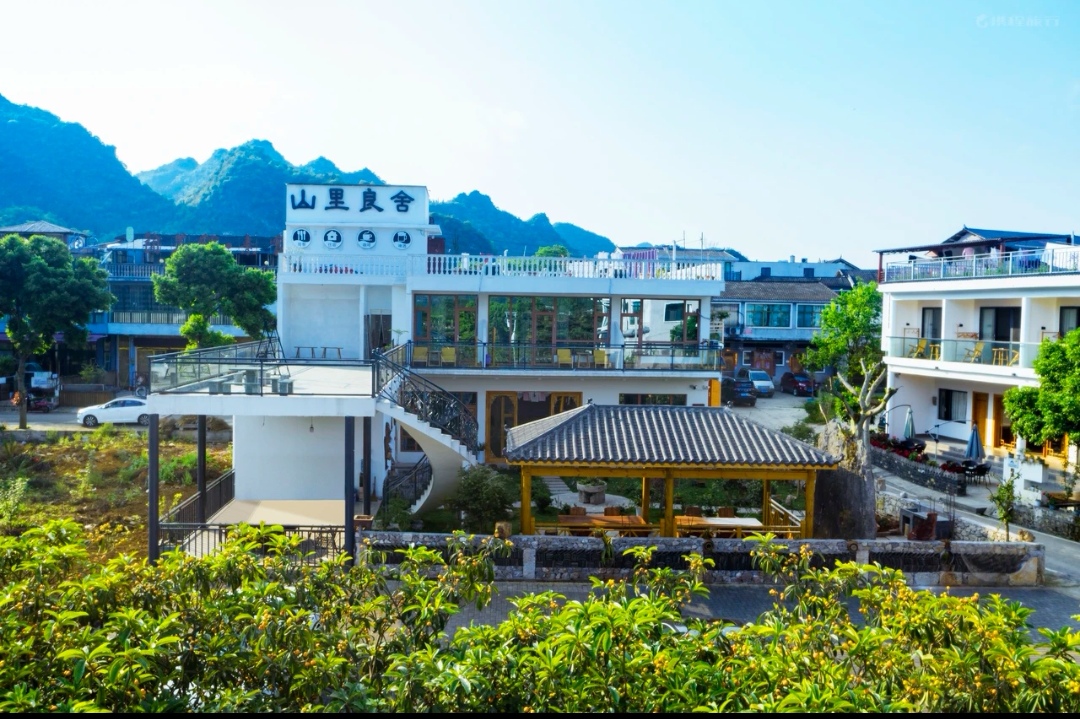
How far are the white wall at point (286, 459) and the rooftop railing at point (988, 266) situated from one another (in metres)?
20.8

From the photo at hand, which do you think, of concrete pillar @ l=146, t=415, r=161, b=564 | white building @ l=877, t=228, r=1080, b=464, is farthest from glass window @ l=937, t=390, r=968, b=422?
concrete pillar @ l=146, t=415, r=161, b=564

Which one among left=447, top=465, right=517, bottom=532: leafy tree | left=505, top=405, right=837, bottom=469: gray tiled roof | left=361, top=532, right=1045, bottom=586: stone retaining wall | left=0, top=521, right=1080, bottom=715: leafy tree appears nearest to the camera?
left=0, top=521, right=1080, bottom=715: leafy tree

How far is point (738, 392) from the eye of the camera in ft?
140

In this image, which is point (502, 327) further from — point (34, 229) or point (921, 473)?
point (34, 229)

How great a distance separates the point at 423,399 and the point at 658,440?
15.8ft

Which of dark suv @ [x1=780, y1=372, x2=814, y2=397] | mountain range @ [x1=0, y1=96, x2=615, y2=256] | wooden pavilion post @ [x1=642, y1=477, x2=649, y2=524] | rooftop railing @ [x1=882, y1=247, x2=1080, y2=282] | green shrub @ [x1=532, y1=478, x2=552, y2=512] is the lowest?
green shrub @ [x1=532, y1=478, x2=552, y2=512]

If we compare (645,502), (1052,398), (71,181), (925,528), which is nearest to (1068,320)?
(1052,398)

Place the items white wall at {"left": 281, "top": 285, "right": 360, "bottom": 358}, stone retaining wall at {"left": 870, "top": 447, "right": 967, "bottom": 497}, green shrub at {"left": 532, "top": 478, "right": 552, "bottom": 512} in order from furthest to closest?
1. white wall at {"left": 281, "top": 285, "right": 360, "bottom": 358}
2. stone retaining wall at {"left": 870, "top": 447, "right": 967, "bottom": 497}
3. green shrub at {"left": 532, "top": 478, "right": 552, "bottom": 512}

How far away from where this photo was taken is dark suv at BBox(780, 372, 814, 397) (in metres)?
46.6

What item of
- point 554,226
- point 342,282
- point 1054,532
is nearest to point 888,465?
point 1054,532

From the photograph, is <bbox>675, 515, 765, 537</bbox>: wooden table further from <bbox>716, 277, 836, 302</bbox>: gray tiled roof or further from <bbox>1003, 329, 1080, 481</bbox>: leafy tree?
<bbox>716, 277, 836, 302</bbox>: gray tiled roof

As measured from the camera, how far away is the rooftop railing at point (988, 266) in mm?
25391

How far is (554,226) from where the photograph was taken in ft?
548

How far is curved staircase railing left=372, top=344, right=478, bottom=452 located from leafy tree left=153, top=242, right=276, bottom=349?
68.4 ft
